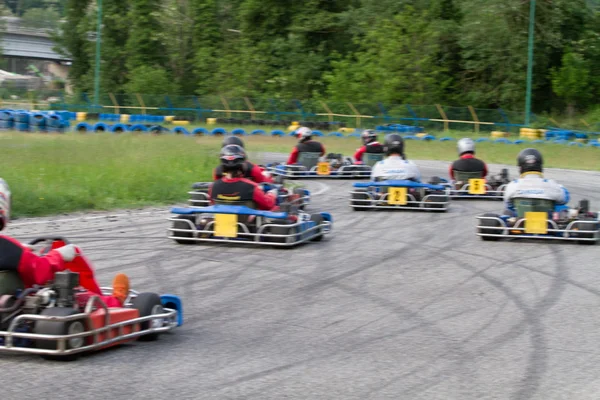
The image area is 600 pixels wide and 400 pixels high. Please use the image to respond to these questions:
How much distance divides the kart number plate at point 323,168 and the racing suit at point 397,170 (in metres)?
5.05

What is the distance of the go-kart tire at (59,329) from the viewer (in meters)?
5.07

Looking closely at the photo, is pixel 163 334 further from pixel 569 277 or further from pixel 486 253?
pixel 486 253

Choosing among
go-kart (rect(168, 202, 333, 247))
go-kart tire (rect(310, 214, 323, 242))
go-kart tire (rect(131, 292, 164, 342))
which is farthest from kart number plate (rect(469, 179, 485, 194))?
go-kart tire (rect(131, 292, 164, 342))

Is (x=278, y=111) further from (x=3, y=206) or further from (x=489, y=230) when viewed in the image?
(x=3, y=206)

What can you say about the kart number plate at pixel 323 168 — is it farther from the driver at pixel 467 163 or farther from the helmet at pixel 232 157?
the helmet at pixel 232 157

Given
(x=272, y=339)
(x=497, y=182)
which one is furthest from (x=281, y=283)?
(x=497, y=182)

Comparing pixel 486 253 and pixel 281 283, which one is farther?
pixel 486 253

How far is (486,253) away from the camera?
993cm

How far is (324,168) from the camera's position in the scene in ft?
63.4

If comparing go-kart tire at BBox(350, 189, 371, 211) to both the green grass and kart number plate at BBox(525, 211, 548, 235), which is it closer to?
the green grass

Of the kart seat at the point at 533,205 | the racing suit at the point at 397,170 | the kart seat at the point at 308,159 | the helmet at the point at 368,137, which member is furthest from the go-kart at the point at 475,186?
the kart seat at the point at 533,205

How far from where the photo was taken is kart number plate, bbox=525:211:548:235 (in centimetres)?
1062

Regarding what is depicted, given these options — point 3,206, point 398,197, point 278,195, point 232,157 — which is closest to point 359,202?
point 398,197

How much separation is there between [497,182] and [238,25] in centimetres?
4191
